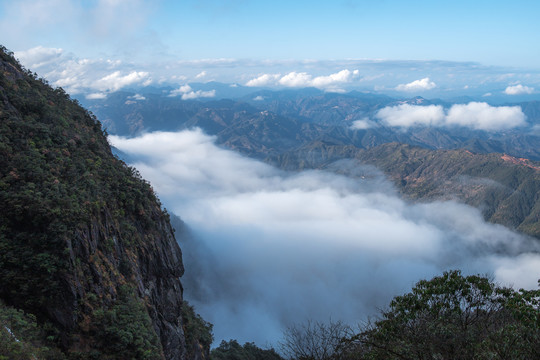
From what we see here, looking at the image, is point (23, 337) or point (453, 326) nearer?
point (23, 337)

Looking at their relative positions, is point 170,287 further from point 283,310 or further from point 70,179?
point 283,310

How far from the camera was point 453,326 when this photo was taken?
1589 cm

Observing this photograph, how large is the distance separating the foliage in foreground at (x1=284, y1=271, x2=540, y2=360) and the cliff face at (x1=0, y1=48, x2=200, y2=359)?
11107 millimetres

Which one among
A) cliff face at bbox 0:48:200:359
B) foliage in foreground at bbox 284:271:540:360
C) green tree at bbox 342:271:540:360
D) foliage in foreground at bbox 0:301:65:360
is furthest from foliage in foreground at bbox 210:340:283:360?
green tree at bbox 342:271:540:360

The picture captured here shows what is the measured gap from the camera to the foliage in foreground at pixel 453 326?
1394 centimetres

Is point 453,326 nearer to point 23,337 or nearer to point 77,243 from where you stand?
point 23,337

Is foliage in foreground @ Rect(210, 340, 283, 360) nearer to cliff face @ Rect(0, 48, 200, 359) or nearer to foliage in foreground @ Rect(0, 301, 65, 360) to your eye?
cliff face @ Rect(0, 48, 200, 359)

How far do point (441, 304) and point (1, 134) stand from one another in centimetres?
2871

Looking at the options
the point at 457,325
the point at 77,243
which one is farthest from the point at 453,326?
the point at 77,243

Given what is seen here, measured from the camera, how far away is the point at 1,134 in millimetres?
23406

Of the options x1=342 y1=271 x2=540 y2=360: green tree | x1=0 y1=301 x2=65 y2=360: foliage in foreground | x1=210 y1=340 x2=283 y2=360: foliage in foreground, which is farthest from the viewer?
x1=210 y1=340 x2=283 y2=360: foliage in foreground

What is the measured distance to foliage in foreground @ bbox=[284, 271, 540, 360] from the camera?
13.9 meters

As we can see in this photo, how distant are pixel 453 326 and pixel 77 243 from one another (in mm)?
19926

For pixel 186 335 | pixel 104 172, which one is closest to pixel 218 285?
pixel 186 335
